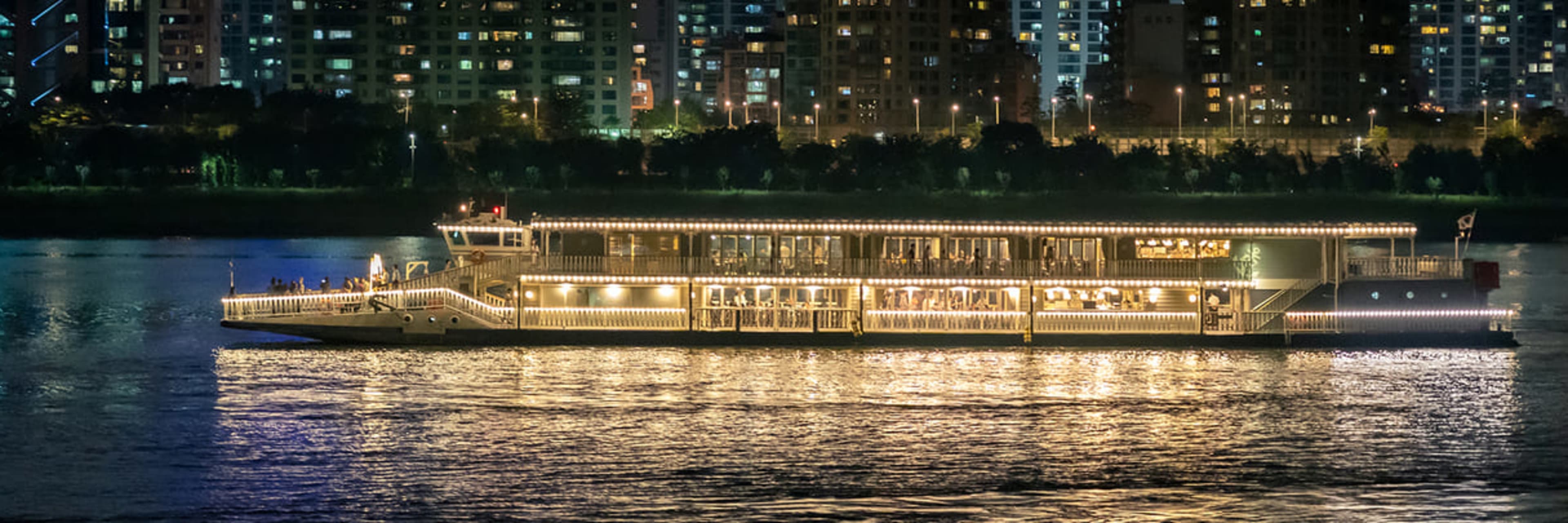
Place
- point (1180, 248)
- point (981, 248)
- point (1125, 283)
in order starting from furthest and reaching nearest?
1. point (1180, 248)
2. point (981, 248)
3. point (1125, 283)

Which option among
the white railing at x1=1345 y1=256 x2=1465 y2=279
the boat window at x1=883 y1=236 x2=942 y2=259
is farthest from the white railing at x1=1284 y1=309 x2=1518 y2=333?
the boat window at x1=883 y1=236 x2=942 y2=259

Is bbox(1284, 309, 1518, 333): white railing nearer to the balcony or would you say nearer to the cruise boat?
the cruise boat

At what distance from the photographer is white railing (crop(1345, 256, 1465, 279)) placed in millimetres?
68188

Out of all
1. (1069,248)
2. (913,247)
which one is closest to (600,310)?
(913,247)

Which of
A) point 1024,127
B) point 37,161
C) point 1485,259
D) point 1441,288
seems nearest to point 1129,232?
point 1441,288

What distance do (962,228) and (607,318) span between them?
12553 mm

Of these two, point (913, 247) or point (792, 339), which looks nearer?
point (792, 339)

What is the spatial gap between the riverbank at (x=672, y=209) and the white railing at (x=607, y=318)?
91959 mm

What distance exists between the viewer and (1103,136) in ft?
643

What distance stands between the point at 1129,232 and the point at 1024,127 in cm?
11903

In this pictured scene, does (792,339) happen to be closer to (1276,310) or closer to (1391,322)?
(1276,310)

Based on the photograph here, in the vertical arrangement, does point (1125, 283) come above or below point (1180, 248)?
below

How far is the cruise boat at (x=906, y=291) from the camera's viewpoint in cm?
6738

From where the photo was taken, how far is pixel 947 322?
68000 millimetres
